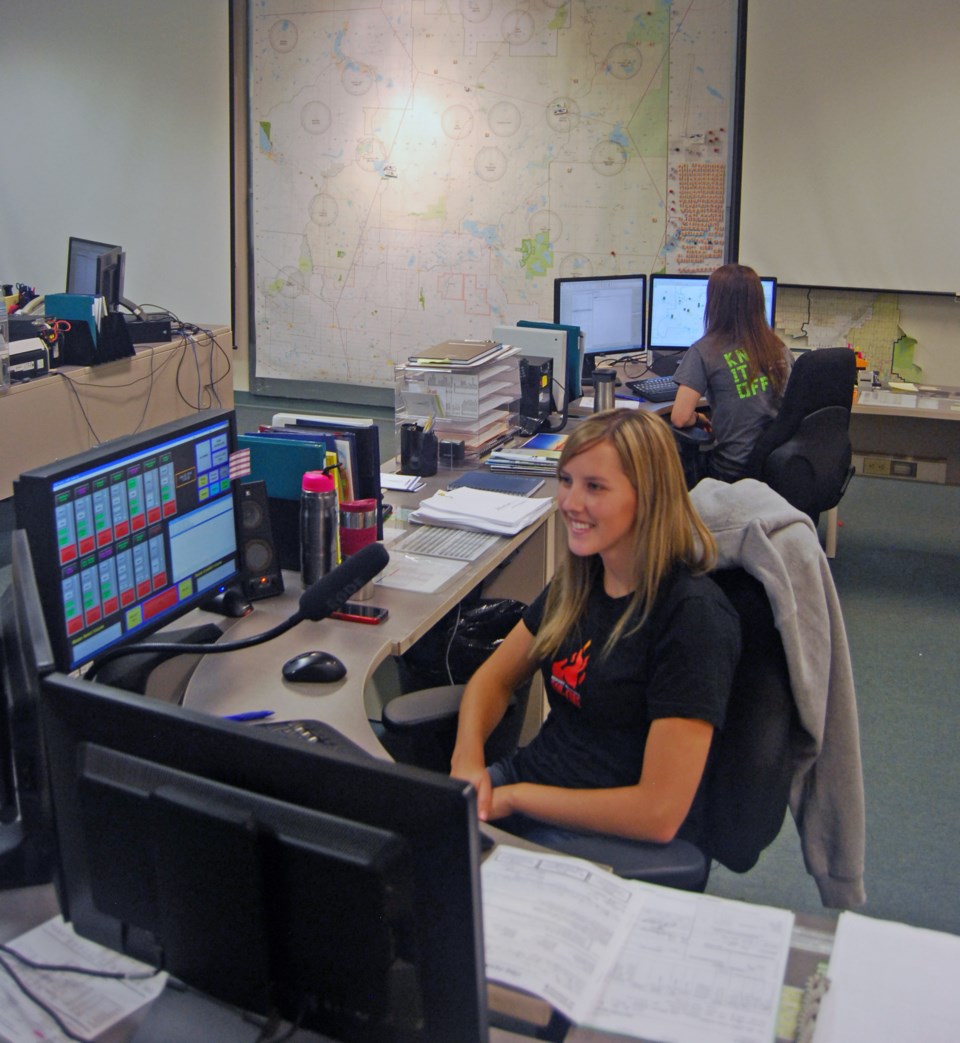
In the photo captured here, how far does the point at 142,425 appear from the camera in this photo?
5230 millimetres

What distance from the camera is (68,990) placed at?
120 centimetres

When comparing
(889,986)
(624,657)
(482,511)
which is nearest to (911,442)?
(482,511)

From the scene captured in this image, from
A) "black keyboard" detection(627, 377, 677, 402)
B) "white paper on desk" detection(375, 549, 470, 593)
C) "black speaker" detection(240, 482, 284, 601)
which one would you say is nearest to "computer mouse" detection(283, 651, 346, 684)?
"black speaker" detection(240, 482, 284, 601)

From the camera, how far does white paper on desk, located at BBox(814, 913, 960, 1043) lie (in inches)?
43.5

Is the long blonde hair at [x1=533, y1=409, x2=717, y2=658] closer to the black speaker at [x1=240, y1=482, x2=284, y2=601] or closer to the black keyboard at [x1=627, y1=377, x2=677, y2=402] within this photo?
the black speaker at [x1=240, y1=482, x2=284, y2=601]

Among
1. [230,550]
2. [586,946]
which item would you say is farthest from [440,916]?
[230,550]

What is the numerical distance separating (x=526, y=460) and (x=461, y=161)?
346 cm

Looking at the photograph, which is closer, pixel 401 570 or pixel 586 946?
pixel 586 946

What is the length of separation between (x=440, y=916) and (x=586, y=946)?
1.17 feet

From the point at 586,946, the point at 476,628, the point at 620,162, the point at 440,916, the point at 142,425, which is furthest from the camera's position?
the point at 620,162

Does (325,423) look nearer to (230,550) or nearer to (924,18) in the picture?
(230,550)

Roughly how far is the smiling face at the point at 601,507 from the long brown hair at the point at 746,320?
2411mm

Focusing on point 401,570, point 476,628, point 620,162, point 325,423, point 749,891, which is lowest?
point 749,891

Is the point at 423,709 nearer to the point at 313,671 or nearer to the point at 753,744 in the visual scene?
the point at 313,671
